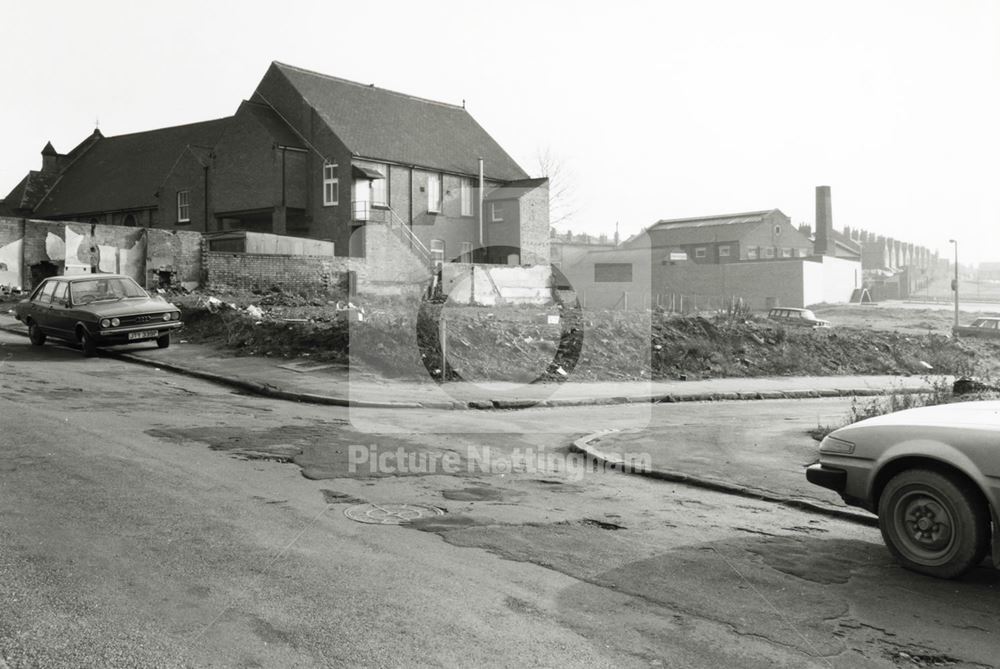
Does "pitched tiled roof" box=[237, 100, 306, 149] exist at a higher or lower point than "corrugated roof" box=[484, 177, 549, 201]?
higher

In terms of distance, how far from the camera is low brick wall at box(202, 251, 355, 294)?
28.5 meters

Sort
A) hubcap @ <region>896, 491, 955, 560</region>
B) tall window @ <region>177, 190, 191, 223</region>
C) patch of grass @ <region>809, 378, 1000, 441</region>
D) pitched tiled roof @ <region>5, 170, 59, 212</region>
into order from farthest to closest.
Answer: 1. pitched tiled roof @ <region>5, 170, 59, 212</region>
2. tall window @ <region>177, 190, 191, 223</region>
3. patch of grass @ <region>809, 378, 1000, 441</region>
4. hubcap @ <region>896, 491, 955, 560</region>

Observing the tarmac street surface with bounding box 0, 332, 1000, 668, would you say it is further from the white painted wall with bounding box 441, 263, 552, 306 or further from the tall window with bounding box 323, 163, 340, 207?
the tall window with bounding box 323, 163, 340, 207

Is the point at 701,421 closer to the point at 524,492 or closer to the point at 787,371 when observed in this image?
the point at 524,492

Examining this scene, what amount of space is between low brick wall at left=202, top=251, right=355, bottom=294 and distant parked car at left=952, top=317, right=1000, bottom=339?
1067 inches

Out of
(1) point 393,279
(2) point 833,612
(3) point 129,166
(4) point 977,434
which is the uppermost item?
(3) point 129,166

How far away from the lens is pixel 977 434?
17.7ft

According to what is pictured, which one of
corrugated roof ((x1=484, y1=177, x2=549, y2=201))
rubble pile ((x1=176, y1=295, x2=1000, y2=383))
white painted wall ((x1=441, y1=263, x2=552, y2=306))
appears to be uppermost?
corrugated roof ((x1=484, y1=177, x2=549, y2=201))

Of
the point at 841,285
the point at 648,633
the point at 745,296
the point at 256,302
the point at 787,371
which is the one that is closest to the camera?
the point at 648,633

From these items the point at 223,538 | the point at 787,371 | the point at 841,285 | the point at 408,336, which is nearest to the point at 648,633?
the point at 223,538

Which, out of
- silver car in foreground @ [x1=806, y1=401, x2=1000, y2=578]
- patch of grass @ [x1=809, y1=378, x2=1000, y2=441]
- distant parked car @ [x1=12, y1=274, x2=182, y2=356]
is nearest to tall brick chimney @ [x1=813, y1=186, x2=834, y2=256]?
patch of grass @ [x1=809, y1=378, x2=1000, y2=441]

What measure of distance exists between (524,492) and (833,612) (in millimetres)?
3534

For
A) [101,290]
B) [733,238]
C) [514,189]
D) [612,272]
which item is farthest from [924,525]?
[733,238]

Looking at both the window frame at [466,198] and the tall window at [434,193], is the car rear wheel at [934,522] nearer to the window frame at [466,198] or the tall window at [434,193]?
the tall window at [434,193]
